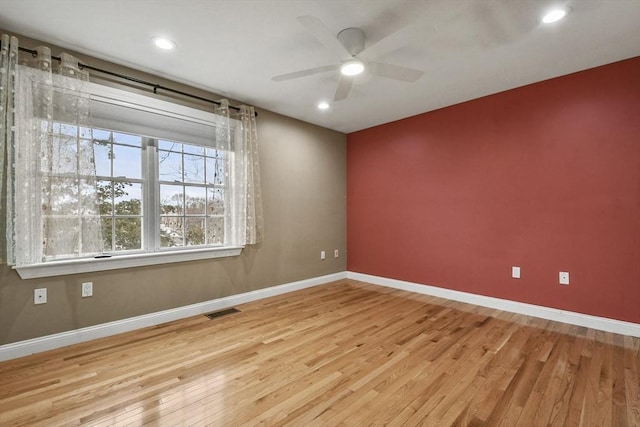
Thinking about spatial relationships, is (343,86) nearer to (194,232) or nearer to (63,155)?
(194,232)

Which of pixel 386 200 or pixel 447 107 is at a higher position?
pixel 447 107

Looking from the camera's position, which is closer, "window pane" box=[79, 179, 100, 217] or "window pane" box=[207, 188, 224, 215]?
"window pane" box=[79, 179, 100, 217]

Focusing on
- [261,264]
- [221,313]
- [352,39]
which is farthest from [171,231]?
[352,39]

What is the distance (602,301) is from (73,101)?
5.13 metres

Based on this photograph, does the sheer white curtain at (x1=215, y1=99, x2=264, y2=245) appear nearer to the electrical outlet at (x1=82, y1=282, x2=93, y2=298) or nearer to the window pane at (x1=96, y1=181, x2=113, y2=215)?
the window pane at (x1=96, y1=181, x2=113, y2=215)

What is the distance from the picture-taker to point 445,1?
1.93 metres

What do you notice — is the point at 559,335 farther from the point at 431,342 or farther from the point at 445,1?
the point at 445,1

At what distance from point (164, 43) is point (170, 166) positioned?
1251 millimetres

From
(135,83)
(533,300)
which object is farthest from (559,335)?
(135,83)

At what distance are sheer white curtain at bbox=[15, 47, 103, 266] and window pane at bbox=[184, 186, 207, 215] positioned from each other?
2.96ft

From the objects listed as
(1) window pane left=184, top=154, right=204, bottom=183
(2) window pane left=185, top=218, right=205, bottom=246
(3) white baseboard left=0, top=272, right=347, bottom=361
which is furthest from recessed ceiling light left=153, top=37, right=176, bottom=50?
(3) white baseboard left=0, top=272, right=347, bottom=361

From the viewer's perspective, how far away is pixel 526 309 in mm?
3188

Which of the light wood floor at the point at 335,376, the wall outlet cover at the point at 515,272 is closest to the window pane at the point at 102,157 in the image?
the light wood floor at the point at 335,376

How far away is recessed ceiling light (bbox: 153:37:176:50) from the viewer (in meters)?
2.34
